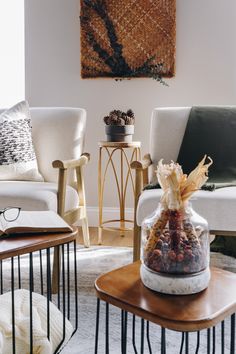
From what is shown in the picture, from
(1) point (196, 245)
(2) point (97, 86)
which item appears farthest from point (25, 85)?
(1) point (196, 245)

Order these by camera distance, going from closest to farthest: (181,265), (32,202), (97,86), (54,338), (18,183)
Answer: (181,265), (54,338), (32,202), (18,183), (97,86)

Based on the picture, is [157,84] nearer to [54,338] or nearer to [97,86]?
[97,86]

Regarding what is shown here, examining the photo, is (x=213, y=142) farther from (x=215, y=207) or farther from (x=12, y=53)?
(x=12, y=53)

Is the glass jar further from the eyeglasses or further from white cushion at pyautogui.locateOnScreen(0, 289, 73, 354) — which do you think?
the eyeglasses

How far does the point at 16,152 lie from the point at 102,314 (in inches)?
46.1

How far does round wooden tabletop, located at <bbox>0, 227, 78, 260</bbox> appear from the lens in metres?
1.30

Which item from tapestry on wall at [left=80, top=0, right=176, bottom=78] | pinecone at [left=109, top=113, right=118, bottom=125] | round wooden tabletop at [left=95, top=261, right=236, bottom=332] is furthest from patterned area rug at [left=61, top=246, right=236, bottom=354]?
tapestry on wall at [left=80, top=0, right=176, bottom=78]

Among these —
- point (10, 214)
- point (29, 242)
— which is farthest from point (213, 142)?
point (29, 242)

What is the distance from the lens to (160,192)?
7.67ft

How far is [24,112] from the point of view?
9.66 ft

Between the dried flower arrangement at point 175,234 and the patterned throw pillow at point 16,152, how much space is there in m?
1.72

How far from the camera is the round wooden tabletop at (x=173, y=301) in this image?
1.02 metres

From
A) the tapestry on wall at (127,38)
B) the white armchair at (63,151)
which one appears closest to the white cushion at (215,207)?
the white armchair at (63,151)

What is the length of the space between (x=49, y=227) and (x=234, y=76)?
8.09 feet
